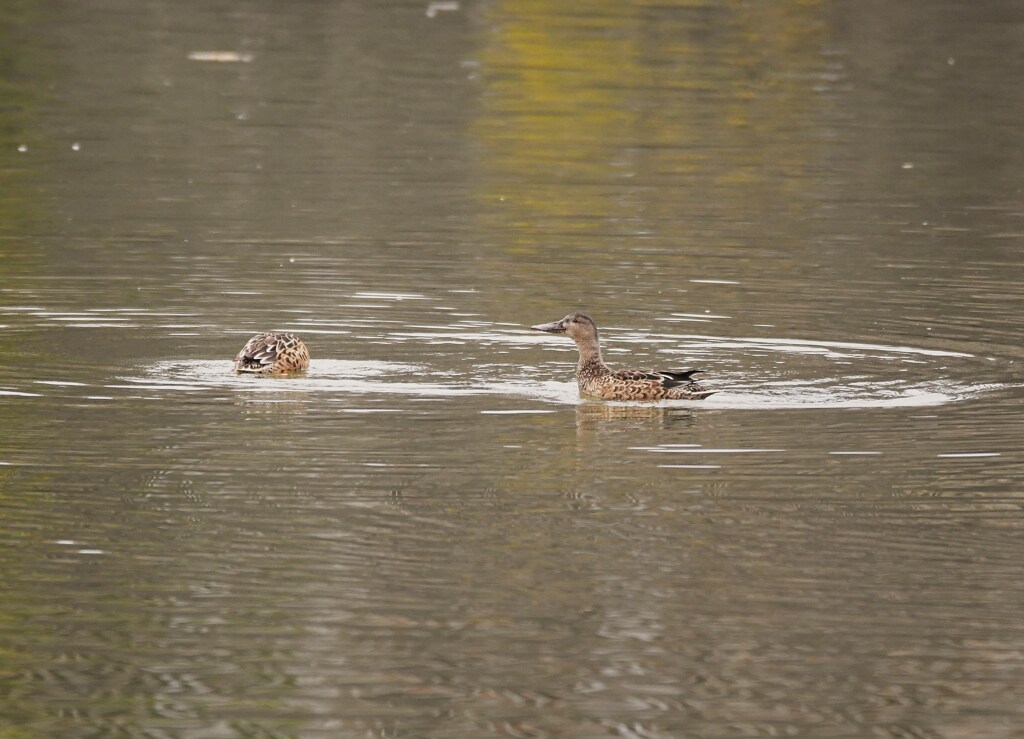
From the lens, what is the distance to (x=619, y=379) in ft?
48.3

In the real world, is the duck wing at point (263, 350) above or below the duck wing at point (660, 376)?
above

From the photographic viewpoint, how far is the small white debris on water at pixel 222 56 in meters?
40.8

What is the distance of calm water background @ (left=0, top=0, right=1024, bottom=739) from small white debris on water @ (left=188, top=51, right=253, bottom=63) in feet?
24.3

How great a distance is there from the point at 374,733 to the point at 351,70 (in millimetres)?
32773

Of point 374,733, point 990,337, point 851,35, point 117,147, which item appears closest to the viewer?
point 374,733

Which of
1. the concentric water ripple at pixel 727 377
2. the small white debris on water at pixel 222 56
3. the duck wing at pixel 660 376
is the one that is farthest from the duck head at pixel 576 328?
the small white debris on water at pixel 222 56

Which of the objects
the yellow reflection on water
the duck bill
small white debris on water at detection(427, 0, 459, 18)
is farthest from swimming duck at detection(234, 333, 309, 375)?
small white debris on water at detection(427, 0, 459, 18)

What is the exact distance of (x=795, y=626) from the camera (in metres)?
9.37

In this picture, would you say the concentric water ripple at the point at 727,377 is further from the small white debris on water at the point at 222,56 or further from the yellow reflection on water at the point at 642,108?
the small white debris on water at the point at 222,56

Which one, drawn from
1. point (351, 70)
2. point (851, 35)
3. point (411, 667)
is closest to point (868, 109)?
point (351, 70)

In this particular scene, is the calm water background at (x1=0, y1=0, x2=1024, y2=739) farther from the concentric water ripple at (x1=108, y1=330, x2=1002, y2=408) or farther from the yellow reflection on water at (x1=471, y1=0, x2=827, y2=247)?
the yellow reflection on water at (x1=471, y1=0, x2=827, y2=247)

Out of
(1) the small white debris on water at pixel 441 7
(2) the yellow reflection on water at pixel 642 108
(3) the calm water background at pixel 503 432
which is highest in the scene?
(1) the small white debris on water at pixel 441 7

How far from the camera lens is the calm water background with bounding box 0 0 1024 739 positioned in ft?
28.7

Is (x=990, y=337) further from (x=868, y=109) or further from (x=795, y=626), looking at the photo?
(x=868, y=109)
